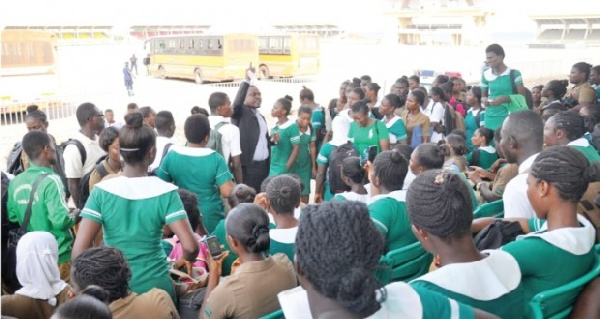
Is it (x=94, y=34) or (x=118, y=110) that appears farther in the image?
(x=94, y=34)

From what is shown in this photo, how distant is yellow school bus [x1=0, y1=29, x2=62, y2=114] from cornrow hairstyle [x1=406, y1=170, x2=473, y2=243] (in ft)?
51.2

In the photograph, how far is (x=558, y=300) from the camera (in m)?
2.31

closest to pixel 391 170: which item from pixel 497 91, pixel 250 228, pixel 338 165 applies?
pixel 250 228

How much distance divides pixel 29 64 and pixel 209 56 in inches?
363

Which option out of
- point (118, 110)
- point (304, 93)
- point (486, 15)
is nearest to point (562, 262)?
point (304, 93)

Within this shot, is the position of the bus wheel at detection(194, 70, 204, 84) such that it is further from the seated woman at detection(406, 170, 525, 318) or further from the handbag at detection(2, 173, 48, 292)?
the seated woman at detection(406, 170, 525, 318)

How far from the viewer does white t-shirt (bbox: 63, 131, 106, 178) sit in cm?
497

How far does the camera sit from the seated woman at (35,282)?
10.0 ft

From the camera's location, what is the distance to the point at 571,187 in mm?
2541

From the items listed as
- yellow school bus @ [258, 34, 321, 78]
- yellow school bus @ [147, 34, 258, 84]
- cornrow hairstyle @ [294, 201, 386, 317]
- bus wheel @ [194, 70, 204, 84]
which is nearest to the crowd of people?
cornrow hairstyle @ [294, 201, 386, 317]

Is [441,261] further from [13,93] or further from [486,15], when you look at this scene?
[486,15]

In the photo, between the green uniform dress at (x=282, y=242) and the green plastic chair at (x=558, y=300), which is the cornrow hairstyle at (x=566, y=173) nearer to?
the green plastic chair at (x=558, y=300)

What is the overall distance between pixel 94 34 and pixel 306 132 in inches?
1869

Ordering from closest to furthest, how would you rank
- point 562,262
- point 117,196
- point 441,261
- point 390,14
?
point 441,261
point 562,262
point 117,196
point 390,14
